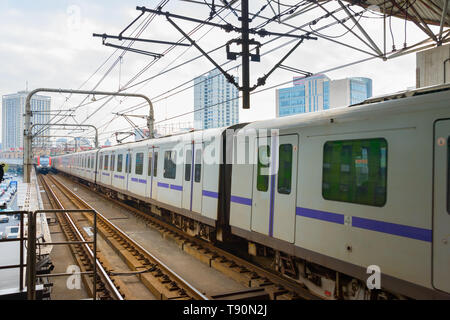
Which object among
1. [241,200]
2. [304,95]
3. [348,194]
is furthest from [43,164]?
[348,194]

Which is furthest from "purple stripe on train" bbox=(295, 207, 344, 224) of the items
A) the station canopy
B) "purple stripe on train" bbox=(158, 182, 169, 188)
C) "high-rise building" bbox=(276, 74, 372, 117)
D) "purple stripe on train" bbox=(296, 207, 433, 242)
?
"high-rise building" bbox=(276, 74, 372, 117)

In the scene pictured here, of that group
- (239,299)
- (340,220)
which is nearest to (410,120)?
(340,220)

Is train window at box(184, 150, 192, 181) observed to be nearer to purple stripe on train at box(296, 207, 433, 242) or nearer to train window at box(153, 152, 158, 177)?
train window at box(153, 152, 158, 177)

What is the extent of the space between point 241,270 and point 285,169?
8.40 ft

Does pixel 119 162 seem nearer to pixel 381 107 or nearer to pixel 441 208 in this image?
pixel 381 107

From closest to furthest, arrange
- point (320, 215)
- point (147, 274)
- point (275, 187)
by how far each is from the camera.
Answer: point (320, 215), point (275, 187), point (147, 274)

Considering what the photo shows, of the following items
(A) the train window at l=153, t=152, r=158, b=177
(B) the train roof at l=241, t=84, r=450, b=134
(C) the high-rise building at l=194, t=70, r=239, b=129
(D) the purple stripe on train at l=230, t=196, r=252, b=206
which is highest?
(C) the high-rise building at l=194, t=70, r=239, b=129

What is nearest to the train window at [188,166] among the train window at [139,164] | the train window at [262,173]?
the train window at [262,173]

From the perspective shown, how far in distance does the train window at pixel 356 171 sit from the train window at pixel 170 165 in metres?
6.65

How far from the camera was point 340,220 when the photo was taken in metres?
5.35

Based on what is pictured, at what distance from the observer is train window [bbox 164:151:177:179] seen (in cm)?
1168

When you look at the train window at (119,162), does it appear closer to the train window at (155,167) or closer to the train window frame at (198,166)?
the train window at (155,167)

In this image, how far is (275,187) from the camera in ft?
22.2
